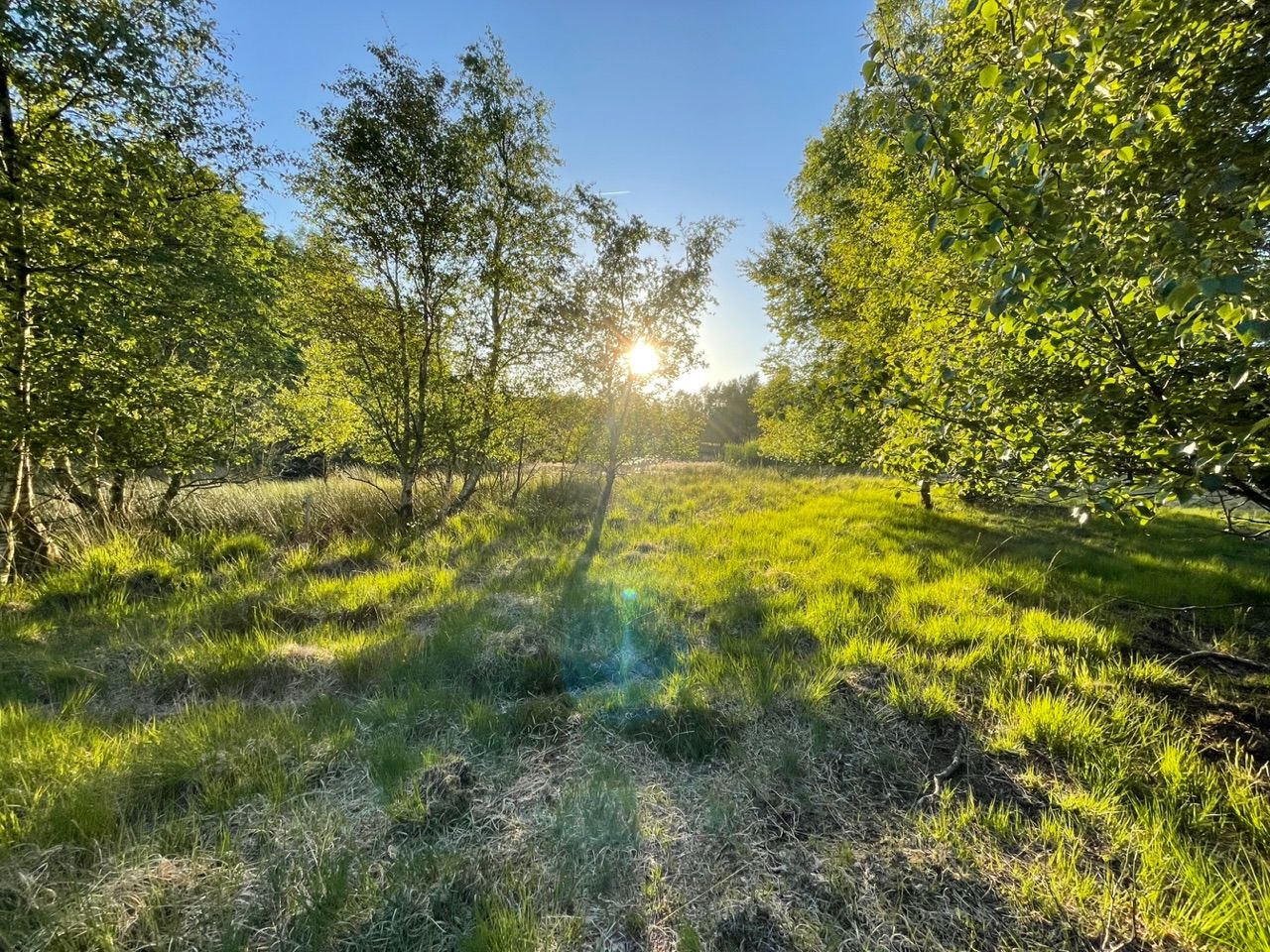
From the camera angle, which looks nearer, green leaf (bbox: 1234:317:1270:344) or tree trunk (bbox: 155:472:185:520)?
green leaf (bbox: 1234:317:1270:344)

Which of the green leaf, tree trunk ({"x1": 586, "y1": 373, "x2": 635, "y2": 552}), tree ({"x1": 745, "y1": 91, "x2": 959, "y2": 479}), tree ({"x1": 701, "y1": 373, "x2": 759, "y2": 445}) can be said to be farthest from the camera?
tree ({"x1": 701, "y1": 373, "x2": 759, "y2": 445})

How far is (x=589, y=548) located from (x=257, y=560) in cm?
486

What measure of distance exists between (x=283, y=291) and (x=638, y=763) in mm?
10091

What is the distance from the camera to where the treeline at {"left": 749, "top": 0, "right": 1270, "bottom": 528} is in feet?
5.16

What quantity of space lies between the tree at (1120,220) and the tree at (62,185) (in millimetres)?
7918

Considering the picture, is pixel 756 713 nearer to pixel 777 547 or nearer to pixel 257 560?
pixel 777 547

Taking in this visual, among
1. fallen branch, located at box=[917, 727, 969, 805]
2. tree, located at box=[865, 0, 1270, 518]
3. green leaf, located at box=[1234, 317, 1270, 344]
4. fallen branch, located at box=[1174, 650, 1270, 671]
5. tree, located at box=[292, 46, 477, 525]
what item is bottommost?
fallen branch, located at box=[917, 727, 969, 805]

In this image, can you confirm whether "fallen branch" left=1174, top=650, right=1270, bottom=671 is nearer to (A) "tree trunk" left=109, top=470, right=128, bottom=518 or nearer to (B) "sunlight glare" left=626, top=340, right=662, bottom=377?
(B) "sunlight glare" left=626, top=340, right=662, bottom=377

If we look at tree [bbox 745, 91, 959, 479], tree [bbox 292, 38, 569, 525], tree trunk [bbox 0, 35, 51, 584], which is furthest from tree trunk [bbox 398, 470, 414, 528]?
tree [bbox 745, 91, 959, 479]

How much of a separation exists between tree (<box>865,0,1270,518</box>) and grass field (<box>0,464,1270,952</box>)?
1.57 m

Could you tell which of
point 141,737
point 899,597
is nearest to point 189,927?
point 141,737

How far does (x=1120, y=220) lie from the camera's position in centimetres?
205

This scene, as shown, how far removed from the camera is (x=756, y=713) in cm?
301

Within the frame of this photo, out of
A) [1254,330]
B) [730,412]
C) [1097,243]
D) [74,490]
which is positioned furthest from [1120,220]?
[730,412]
